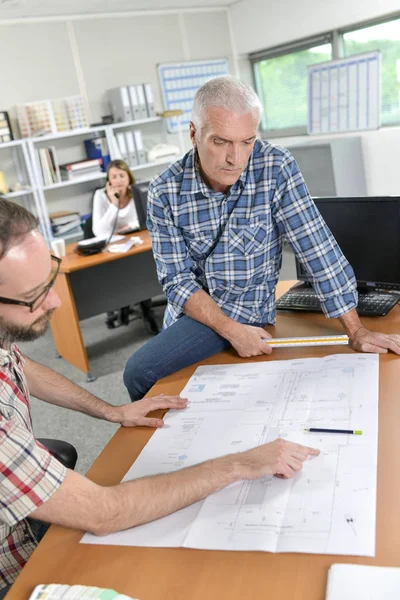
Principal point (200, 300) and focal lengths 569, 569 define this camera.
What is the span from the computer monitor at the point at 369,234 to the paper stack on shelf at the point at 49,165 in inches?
155

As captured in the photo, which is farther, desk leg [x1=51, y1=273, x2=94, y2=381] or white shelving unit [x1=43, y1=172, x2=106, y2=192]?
white shelving unit [x1=43, y1=172, x2=106, y2=192]

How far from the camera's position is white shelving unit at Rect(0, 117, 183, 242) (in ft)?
17.0

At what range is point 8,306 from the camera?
40.5 inches

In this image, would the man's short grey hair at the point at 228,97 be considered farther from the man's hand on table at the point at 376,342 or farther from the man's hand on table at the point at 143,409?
the man's hand on table at the point at 143,409

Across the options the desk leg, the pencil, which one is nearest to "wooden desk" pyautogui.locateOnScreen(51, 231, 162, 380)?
the desk leg

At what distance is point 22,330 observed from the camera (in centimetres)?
107

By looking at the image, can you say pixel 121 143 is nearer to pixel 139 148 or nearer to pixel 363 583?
pixel 139 148

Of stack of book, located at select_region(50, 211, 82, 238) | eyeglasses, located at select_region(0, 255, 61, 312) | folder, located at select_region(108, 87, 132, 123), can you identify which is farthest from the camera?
folder, located at select_region(108, 87, 132, 123)

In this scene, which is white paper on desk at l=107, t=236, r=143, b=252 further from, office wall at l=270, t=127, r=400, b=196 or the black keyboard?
office wall at l=270, t=127, r=400, b=196

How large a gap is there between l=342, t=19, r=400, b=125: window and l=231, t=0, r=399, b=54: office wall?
192 mm

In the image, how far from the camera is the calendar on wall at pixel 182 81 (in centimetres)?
626

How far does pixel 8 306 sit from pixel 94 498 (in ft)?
1.22

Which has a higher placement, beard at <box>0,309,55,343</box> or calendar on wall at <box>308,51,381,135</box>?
calendar on wall at <box>308,51,381,135</box>

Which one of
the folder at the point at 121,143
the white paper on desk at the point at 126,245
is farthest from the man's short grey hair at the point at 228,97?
the folder at the point at 121,143
